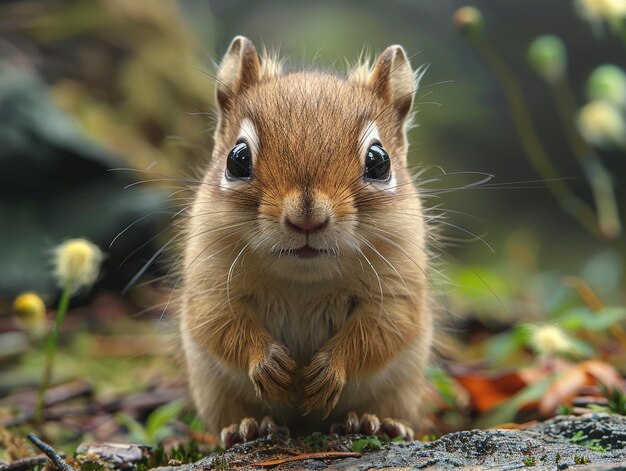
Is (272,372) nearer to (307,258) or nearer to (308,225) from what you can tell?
(307,258)

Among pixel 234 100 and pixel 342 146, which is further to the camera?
pixel 234 100

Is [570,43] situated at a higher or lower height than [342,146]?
higher

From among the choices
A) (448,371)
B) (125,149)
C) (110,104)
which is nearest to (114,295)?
(125,149)

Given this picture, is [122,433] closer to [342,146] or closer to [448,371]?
[448,371]

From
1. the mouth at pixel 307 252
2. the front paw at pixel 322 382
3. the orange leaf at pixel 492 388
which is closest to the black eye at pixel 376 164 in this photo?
the mouth at pixel 307 252

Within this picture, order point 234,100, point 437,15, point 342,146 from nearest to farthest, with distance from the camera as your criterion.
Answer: point 342,146
point 234,100
point 437,15

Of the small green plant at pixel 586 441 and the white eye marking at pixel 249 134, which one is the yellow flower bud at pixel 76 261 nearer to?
the white eye marking at pixel 249 134
